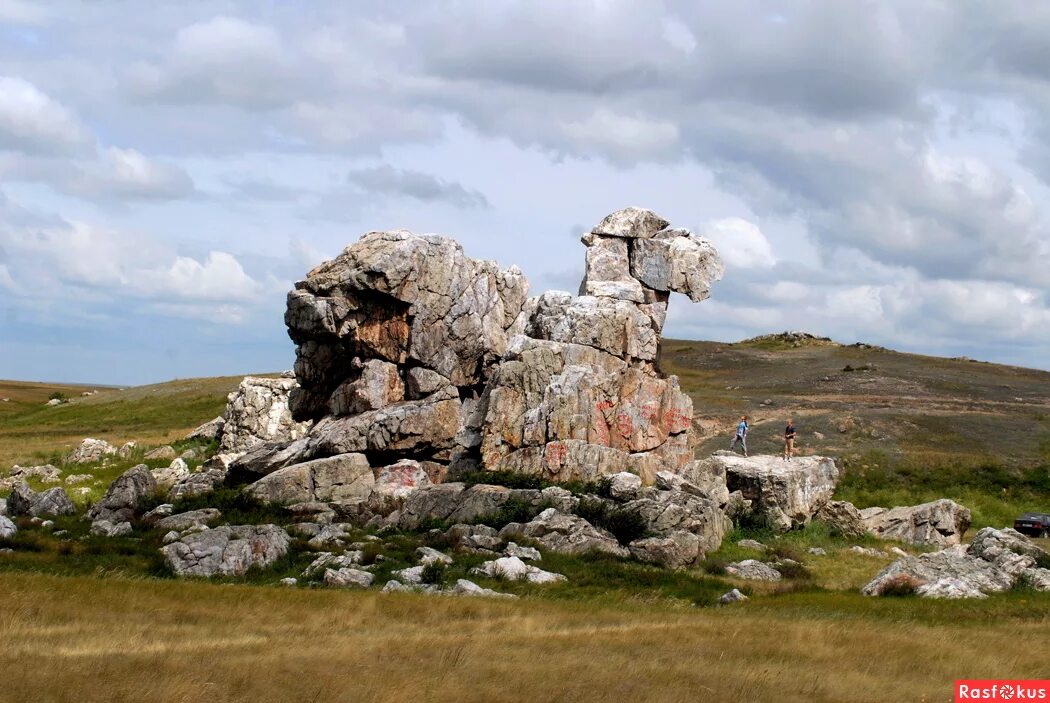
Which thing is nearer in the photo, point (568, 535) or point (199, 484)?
point (568, 535)

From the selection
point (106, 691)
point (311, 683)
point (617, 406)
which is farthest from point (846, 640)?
point (617, 406)

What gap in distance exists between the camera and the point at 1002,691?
20.0 m

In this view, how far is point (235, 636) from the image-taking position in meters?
22.6

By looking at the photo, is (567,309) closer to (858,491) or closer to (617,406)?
(617,406)

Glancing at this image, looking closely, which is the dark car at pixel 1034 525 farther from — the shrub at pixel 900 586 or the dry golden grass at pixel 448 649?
the dry golden grass at pixel 448 649

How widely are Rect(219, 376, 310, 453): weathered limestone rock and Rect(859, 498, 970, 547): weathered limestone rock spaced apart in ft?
139

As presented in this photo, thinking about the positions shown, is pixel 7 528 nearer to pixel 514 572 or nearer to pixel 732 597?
pixel 514 572

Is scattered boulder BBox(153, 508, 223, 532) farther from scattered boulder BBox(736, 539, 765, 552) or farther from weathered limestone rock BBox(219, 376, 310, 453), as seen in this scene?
weathered limestone rock BBox(219, 376, 310, 453)

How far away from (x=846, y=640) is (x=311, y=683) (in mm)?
12985

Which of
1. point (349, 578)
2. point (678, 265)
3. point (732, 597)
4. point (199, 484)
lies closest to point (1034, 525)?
point (678, 265)

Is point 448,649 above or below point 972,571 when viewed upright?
above

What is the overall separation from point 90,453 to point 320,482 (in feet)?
115

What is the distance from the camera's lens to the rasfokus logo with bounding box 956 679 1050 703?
19609 mm

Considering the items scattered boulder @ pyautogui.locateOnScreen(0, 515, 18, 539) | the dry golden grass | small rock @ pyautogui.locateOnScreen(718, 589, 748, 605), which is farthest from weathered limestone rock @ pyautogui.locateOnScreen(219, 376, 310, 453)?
small rock @ pyautogui.locateOnScreen(718, 589, 748, 605)
